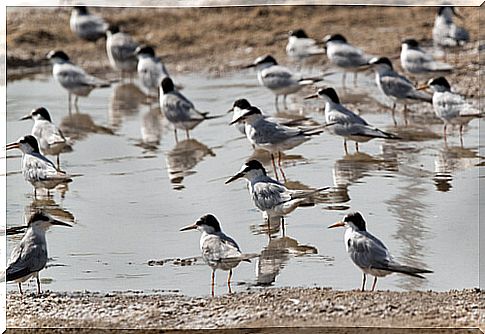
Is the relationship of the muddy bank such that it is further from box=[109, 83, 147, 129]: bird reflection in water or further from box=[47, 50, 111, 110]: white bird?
box=[47, 50, 111, 110]: white bird

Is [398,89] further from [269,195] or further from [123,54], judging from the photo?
[123,54]

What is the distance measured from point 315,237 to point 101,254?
108cm

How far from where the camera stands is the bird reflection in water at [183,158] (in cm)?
727

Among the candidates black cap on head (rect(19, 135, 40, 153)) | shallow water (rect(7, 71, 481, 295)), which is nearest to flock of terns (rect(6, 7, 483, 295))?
black cap on head (rect(19, 135, 40, 153))

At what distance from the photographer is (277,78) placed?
8.91 metres

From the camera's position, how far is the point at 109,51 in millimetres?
11055

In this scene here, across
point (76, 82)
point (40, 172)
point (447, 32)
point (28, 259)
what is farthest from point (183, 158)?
point (447, 32)

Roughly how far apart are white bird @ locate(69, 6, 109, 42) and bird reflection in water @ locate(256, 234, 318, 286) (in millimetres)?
6725

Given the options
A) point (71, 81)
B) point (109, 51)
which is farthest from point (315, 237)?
point (109, 51)

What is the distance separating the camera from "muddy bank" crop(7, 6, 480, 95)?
1133 centimetres

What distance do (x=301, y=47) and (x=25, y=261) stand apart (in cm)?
597

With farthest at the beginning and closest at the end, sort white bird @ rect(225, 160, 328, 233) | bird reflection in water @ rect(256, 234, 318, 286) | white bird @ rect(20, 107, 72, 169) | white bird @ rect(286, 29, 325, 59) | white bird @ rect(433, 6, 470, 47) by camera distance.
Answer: white bird @ rect(433, 6, 470, 47), white bird @ rect(286, 29, 325, 59), white bird @ rect(20, 107, 72, 169), white bird @ rect(225, 160, 328, 233), bird reflection in water @ rect(256, 234, 318, 286)

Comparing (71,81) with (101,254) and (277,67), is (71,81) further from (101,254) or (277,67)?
(101,254)

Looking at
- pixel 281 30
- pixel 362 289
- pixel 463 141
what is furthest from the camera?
pixel 281 30
